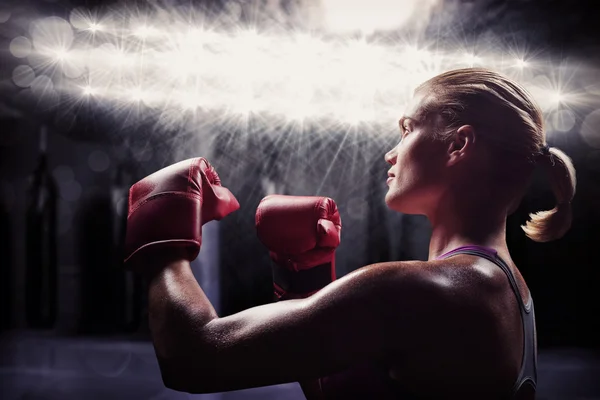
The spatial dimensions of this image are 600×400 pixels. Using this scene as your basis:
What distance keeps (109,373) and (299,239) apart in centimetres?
316

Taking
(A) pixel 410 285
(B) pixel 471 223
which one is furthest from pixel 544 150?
(A) pixel 410 285

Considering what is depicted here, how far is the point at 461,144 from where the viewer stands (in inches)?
38.9

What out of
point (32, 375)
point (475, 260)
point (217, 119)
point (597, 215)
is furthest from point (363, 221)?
point (32, 375)

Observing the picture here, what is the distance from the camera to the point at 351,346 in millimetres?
760

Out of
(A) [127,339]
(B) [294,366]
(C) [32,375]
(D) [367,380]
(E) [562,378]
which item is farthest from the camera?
(A) [127,339]

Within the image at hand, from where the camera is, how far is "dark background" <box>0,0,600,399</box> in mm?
2797

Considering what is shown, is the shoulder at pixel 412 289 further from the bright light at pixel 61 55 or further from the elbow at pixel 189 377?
the bright light at pixel 61 55

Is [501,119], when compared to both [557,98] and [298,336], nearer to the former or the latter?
[298,336]

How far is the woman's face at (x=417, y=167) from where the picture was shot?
1.01 metres

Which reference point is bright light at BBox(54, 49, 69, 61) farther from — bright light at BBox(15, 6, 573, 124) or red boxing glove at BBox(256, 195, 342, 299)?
red boxing glove at BBox(256, 195, 342, 299)

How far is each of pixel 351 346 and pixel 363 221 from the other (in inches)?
91.8

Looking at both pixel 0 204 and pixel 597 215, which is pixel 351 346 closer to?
pixel 597 215

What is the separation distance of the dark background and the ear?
6.60 feet

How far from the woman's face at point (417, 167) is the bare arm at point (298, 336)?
301mm
